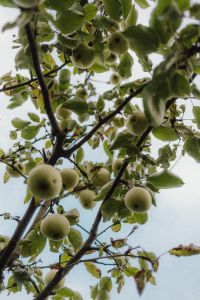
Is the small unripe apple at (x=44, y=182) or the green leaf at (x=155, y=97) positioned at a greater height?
the green leaf at (x=155, y=97)

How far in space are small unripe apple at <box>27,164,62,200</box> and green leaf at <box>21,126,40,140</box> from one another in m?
0.89

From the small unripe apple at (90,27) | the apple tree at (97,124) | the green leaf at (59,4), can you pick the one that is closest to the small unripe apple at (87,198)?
the apple tree at (97,124)

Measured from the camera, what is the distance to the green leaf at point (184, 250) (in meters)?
2.26

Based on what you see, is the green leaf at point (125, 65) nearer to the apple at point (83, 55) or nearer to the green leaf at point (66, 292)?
the apple at point (83, 55)

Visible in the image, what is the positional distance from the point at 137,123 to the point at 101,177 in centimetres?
68

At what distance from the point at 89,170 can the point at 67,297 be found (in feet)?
3.63

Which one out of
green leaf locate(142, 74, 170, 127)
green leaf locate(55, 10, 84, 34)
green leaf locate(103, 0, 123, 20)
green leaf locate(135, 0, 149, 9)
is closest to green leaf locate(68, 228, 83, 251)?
green leaf locate(142, 74, 170, 127)

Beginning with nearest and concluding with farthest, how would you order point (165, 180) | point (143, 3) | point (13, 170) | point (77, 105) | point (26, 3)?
point (26, 3) → point (77, 105) → point (165, 180) → point (143, 3) → point (13, 170)

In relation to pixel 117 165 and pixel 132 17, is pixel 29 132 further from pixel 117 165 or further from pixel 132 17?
pixel 132 17

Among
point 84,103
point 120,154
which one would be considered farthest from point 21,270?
point 84,103

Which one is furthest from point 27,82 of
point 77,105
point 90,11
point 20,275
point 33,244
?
point 20,275

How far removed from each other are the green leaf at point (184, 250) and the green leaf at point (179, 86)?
2.75 feet

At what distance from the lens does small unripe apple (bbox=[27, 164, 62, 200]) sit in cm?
247

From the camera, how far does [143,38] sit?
219 cm
